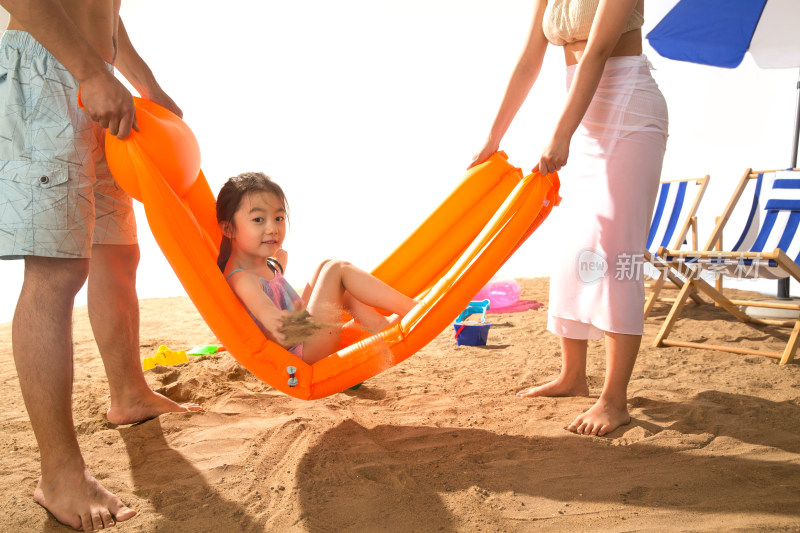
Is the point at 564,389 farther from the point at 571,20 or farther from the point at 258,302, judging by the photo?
the point at 571,20

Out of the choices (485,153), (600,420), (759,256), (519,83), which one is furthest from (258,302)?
(759,256)

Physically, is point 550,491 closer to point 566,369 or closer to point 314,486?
point 314,486

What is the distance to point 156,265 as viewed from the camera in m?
6.95

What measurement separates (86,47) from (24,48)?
193mm

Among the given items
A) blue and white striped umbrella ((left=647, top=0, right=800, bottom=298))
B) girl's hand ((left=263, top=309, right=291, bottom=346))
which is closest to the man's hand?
girl's hand ((left=263, top=309, right=291, bottom=346))

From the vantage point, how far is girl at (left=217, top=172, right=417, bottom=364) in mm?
1957

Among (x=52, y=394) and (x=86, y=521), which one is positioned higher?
(x=52, y=394)

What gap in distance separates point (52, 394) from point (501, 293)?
3.64m

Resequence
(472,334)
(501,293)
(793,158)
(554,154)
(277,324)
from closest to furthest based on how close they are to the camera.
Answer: (277,324) → (554,154) → (472,334) → (793,158) → (501,293)

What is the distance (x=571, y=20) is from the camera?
211 centimetres

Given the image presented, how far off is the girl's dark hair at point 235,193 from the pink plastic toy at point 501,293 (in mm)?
2897

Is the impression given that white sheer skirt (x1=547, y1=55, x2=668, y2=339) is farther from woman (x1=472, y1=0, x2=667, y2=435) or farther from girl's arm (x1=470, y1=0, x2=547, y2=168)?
girl's arm (x1=470, y1=0, x2=547, y2=168)

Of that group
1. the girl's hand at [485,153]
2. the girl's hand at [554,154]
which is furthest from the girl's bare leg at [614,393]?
the girl's hand at [485,153]

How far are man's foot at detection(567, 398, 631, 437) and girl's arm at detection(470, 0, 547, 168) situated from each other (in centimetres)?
110
